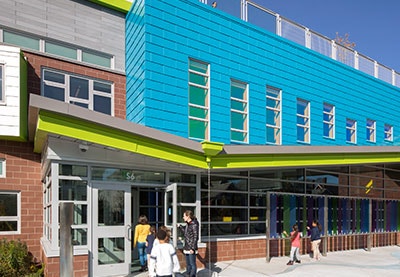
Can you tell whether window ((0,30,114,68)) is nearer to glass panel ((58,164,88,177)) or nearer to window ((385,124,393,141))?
glass panel ((58,164,88,177))

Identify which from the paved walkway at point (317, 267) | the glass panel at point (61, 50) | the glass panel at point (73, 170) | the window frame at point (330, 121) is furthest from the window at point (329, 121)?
the glass panel at point (73, 170)

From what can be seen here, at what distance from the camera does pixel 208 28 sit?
13445mm

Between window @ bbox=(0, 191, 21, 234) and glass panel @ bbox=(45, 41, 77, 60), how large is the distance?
15.2 feet

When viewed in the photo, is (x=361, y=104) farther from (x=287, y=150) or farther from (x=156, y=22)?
(x=156, y=22)

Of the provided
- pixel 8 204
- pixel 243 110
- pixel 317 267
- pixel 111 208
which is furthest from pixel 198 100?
pixel 8 204

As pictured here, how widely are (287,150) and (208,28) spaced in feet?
16.7

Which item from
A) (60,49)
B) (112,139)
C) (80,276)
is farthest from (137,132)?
(60,49)

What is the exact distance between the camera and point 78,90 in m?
12.8

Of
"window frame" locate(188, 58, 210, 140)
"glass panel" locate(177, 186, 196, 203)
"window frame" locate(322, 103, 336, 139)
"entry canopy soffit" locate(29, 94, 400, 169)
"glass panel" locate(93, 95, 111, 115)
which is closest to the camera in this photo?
"entry canopy soffit" locate(29, 94, 400, 169)

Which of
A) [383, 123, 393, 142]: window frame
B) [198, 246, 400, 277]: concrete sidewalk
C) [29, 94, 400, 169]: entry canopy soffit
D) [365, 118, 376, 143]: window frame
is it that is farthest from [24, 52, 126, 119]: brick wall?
[383, 123, 393, 142]: window frame

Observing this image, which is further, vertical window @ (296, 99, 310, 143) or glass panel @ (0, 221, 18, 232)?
vertical window @ (296, 99, 310, 143)

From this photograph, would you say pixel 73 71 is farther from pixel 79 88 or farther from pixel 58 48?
pixel 58 48

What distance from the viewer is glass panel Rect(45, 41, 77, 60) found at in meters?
12.5

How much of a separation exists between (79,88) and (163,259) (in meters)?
8.06
